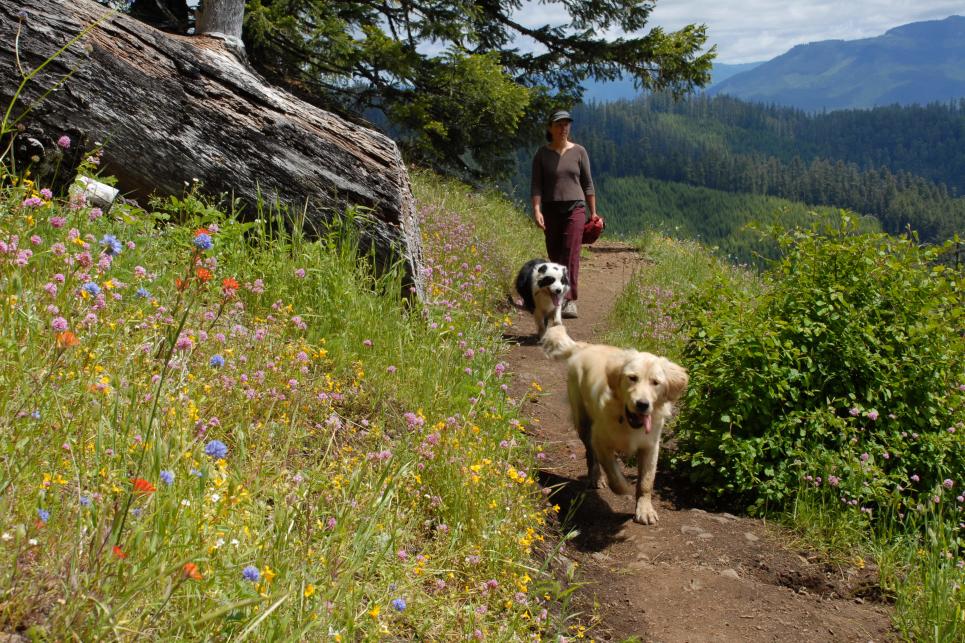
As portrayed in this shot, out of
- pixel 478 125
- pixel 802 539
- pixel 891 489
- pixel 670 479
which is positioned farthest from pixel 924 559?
pixel 478 125

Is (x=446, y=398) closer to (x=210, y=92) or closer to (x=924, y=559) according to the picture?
(x=924, y=559)

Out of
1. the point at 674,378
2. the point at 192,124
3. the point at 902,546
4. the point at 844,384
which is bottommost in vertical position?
the point at 902,546

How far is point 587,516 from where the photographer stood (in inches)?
205

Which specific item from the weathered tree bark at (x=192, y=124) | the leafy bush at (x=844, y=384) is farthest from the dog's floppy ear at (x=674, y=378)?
the weathered tree bark at (x=192, y=124)

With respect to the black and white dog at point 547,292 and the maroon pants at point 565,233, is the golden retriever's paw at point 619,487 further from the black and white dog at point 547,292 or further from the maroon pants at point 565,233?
the maroon pants at point 565,233

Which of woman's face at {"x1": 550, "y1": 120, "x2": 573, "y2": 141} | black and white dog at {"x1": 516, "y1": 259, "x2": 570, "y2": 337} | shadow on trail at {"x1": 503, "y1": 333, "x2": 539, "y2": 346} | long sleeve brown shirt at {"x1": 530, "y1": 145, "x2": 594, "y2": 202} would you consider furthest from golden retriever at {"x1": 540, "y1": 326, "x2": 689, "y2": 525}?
woman's face at {"x1": 550, "y1": 120, "x2": 573, "y2": 141}

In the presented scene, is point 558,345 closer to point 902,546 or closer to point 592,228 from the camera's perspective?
point 902,546

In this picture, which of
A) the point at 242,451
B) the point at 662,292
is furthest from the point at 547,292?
the point at 242,451

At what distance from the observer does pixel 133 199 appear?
19.1 feet

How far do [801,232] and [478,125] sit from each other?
1053cm

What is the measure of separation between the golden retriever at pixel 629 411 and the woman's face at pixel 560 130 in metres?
4.71

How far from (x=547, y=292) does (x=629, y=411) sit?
4.13 meters

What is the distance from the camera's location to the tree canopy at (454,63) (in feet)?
40.1

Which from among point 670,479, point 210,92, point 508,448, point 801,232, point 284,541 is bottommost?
point 670,479
